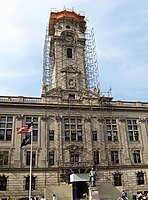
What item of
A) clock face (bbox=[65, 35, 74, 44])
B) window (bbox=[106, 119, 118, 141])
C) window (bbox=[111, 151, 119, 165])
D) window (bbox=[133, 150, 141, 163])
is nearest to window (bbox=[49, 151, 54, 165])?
window (bbox=[111, 151, 119, 165])

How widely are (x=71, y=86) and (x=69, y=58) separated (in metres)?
6.77

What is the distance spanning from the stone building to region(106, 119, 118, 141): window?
0.21ft

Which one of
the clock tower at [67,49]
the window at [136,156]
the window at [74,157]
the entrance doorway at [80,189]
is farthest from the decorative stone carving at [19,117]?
the window at [136,156]

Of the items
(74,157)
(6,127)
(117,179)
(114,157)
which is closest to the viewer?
(6,127)

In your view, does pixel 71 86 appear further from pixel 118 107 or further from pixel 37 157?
pixel 37 157

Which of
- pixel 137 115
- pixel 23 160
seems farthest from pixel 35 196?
pixel 137 115

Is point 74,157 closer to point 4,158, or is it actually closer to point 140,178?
point 4,158

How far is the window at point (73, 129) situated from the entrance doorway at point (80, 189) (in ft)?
22.5

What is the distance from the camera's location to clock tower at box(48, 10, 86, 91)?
145ft

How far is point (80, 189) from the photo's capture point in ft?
117

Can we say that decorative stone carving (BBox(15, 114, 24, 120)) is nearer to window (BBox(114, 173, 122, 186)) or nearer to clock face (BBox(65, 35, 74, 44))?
window (BBox(114, 173, 122, 186))

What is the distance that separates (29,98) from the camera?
130ft

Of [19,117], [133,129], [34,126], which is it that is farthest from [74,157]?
[133,129]

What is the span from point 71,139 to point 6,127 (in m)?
10.3
